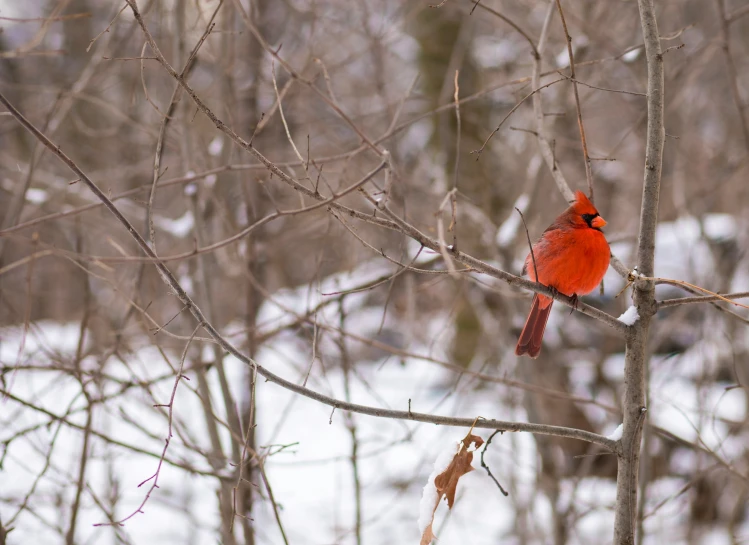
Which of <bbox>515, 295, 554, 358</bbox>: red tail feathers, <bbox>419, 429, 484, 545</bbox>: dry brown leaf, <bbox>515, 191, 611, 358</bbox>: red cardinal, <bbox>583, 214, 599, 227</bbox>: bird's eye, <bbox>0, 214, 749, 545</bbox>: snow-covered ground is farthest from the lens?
<bbox>0, 214, 749, 545</bbox>: snow-covered ground

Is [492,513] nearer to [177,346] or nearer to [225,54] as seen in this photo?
→ [177,346]

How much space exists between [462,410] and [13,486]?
3.82 m

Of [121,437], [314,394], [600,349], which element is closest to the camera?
[314,394]

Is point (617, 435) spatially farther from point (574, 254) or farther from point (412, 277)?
point (412, 277)

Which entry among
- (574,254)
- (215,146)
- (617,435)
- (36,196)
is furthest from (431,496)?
(36,196)

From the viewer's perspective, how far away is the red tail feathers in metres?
2.97

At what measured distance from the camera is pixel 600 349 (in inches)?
269

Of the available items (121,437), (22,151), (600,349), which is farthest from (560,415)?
(22,151)

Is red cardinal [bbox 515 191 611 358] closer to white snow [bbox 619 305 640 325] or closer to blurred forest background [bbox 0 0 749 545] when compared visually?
white snow [bbox 619 305 640 325]

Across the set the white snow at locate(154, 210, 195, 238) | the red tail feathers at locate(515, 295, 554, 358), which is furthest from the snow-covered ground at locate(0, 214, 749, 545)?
the red tail feathers at locate(515, 295, 554, 358)

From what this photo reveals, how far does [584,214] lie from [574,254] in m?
0.22

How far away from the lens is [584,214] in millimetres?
2799

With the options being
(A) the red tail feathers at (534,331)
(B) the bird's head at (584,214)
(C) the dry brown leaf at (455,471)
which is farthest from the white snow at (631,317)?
(A) the red tail feathers at (534,331)

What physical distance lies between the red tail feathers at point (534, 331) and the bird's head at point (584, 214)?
37cm
